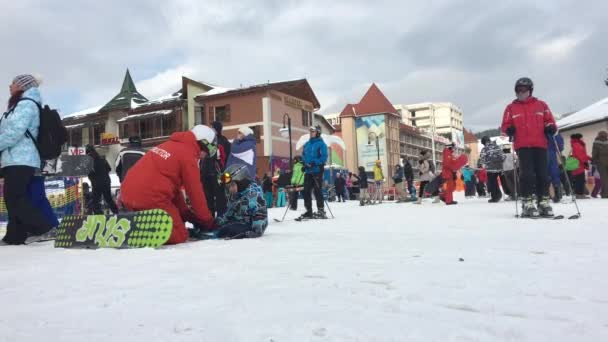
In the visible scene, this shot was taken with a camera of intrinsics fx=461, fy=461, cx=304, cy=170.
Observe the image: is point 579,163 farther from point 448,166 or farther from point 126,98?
point 126,98

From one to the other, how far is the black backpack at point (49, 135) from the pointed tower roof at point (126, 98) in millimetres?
35156

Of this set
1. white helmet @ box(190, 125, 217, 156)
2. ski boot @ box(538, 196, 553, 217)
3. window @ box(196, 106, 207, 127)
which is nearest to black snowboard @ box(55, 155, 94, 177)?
white helmet @ box(190, 125, 217, 156)

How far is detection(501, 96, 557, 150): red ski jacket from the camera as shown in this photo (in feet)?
20.9

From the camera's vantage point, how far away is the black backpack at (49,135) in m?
5.11

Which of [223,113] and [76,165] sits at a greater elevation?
[223,113]

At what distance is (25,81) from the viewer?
5.15m

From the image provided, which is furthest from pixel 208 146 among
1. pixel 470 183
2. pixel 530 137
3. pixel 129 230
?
pixel 470 183

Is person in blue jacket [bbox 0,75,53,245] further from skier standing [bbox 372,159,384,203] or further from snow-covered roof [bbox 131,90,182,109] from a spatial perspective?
snow-covered roof [bbox 131,90,182,109]

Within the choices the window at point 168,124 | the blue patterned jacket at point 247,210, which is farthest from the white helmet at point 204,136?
the window at point 168,124

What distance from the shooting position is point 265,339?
1.56 metres

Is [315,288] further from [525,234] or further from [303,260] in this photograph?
[525,234]

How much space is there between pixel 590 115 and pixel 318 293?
2877cm

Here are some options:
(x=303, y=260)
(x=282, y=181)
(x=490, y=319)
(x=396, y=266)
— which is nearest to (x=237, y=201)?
(x=303, y=260)

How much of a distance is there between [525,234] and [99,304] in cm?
375
